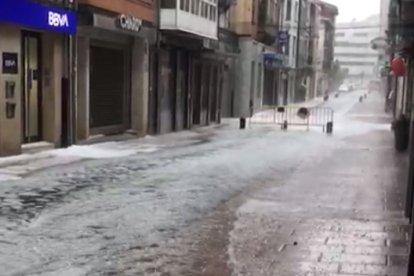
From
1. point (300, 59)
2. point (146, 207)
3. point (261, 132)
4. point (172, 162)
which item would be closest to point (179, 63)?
point (261, 132)

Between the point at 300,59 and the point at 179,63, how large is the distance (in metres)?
42.0

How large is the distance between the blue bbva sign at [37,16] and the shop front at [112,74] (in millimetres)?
1050

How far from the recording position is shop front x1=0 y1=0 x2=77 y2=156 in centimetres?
1595

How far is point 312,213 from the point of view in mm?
10258

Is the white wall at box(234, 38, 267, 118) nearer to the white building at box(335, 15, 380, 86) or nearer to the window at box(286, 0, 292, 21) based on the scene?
the window at box(286, 0, 292, 21)

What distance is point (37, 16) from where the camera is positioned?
16734 millimetres

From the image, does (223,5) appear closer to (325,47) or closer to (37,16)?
(37,16)

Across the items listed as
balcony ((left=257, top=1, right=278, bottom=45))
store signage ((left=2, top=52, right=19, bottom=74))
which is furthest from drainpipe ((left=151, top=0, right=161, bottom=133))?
balcony ((left=257, top=1, right=278, bottom=45))

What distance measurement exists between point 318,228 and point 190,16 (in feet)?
59.0

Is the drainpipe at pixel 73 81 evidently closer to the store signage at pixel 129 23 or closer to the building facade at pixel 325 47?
the store signage at pixel 129 23

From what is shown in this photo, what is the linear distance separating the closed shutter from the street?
15.4ft

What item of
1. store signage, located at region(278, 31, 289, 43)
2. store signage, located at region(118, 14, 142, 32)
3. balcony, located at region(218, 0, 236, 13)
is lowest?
store signage, located at region(118, 14, 142, 32)

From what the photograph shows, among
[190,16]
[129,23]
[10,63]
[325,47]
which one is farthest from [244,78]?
[325,47]

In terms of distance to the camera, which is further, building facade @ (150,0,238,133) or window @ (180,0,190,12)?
building facade @ (150,0,238,133)
